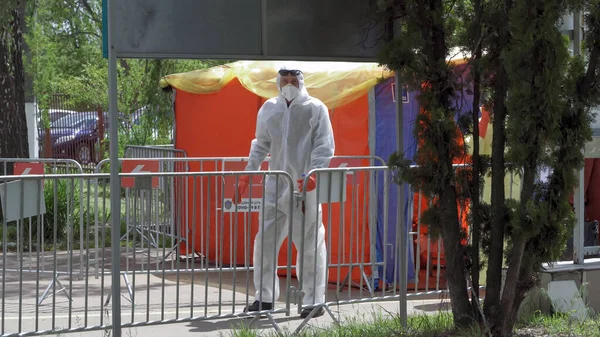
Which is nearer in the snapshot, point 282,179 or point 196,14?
point 196,14

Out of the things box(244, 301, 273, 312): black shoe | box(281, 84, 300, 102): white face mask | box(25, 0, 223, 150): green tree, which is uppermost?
box(25, 0, 223, 150): green tree

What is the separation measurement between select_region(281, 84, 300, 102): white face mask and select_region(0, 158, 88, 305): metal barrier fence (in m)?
1.80

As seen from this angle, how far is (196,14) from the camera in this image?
5.73m

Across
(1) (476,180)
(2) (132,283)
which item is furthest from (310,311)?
(1) (476,180)

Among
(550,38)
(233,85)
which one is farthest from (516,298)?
(233,85)

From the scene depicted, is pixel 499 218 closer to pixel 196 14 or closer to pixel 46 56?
pixel 196 14

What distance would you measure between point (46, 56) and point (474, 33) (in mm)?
15887

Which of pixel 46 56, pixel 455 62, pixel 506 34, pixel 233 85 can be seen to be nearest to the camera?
pixel 506 34

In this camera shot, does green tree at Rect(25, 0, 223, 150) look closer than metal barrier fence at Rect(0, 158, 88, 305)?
No

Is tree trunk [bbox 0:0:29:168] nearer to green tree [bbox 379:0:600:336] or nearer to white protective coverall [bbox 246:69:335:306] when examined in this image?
white protective coverall [bbox 246:69:335:306]

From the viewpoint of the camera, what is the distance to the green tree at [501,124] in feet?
17.4

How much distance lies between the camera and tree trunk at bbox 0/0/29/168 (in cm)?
1413

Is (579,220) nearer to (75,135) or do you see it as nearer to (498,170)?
(498,170)

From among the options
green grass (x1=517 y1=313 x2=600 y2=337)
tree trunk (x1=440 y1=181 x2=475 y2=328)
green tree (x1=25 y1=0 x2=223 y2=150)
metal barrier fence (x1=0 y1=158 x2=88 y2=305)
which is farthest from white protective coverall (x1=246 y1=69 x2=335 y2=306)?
green tree (x1=25 y1=0 x2=223 y2=150)
